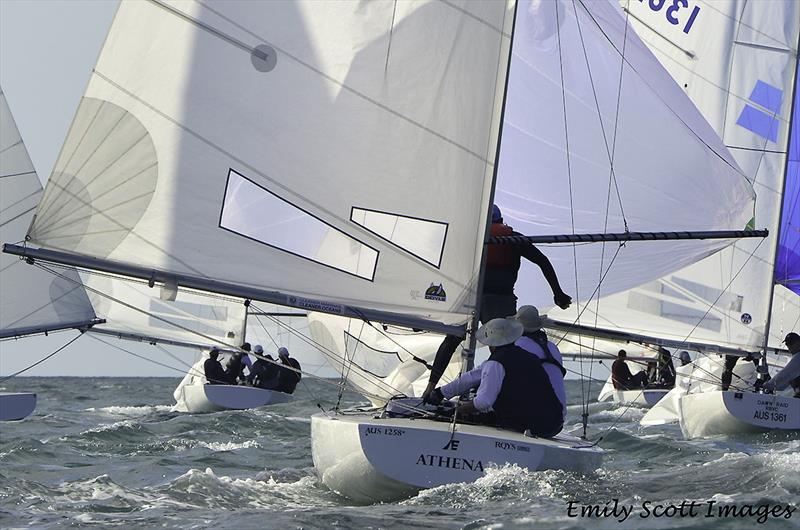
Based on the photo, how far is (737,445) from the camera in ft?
42.5

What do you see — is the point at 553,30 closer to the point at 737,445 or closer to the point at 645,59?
the point at 645,59

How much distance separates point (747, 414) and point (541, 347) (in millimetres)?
6468

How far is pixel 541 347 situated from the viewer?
27.9 ft

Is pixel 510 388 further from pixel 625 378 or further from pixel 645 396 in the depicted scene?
pixel 625 378

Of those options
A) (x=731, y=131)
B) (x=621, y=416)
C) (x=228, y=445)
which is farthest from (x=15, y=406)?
(x=731, y=131)

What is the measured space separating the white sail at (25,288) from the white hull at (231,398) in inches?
221

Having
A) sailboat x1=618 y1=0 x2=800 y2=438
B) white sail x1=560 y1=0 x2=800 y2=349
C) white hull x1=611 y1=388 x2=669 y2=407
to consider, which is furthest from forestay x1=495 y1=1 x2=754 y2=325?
white hull x1=611 y1=388 x2=669 y2=407

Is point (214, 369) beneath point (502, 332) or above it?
beneath

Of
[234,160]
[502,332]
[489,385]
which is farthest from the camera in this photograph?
[234,160]

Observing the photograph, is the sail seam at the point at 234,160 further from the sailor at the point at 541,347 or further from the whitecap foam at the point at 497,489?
the whitecap foam at the point at 497,489

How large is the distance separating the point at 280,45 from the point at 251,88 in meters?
0.39

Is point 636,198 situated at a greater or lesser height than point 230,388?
greater

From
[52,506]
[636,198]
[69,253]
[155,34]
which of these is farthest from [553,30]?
[52,506]

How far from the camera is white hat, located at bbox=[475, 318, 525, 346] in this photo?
831 centimetres
